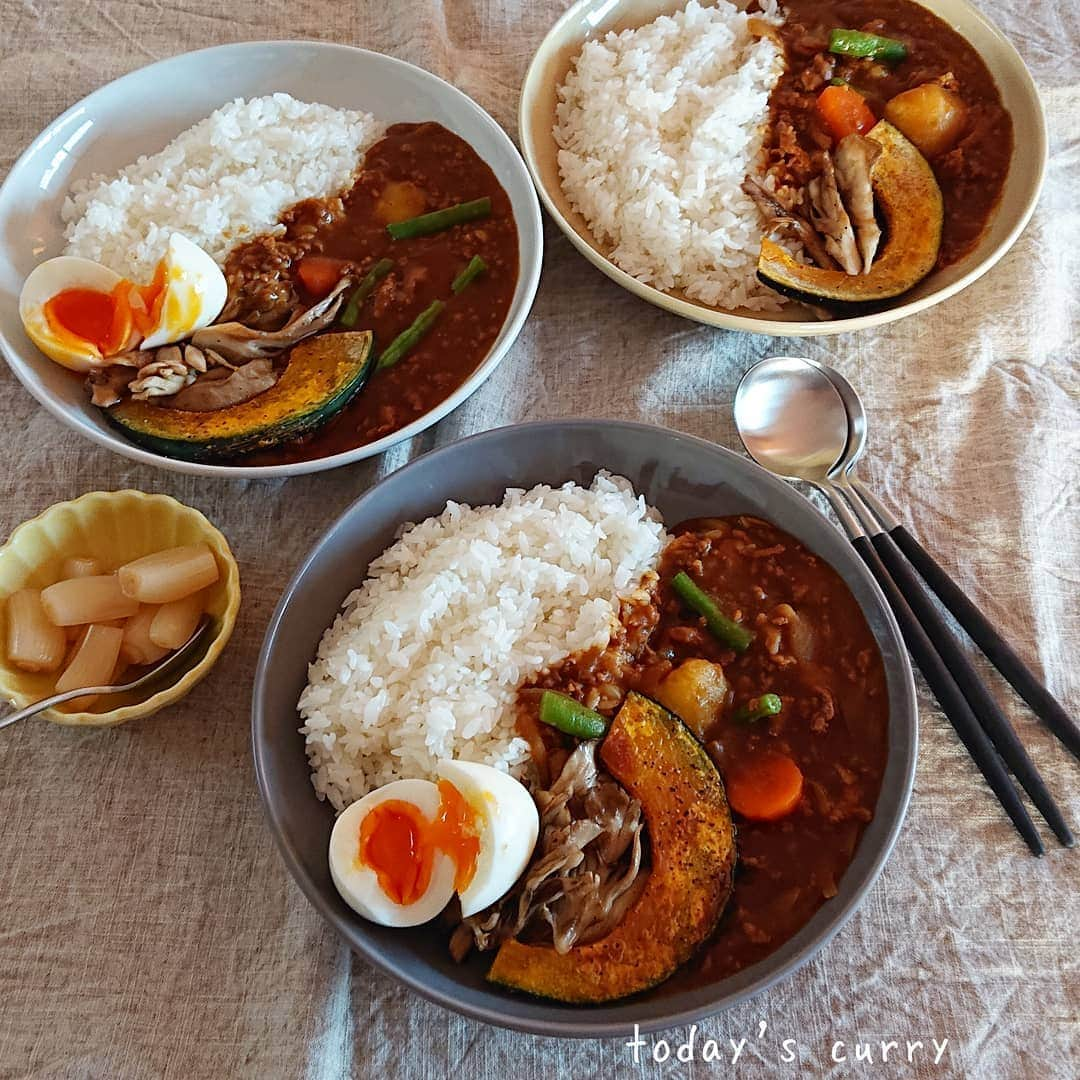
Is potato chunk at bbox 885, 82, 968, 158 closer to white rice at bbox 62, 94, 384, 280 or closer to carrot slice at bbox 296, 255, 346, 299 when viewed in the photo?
white rice at bbox 62, 94, 384, 280

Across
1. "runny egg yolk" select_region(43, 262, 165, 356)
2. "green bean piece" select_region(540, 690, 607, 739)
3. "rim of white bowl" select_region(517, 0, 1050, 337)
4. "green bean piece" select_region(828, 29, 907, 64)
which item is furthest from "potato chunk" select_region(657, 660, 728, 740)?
"green bean piece" select_region(828, 29, 907, 64)

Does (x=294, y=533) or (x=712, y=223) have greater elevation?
(x=712, y=223)

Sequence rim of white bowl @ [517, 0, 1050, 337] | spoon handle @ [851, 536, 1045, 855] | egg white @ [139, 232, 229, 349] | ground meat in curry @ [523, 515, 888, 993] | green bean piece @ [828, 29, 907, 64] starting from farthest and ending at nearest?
green bean piece @ [828, 29, 907, 64] < rim of white bowl @ [517, 0, 1050, 337] < egg white @ [139, 232, 229, 349] < spoon handle @ [851, 536, 1045, 855] < ground meat in curry @ [523, 515, 888, 993]

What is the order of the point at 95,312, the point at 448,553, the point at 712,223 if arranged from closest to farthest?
1. the point at 448,553
2. the point at 95,312
3. the point at 712,223

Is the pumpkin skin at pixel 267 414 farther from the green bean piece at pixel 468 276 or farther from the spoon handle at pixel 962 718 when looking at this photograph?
the spoon handle at pixel 962 718

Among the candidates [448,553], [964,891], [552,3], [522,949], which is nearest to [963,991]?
[964,891]

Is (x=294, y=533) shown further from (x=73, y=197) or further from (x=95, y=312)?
(x=73, y=197)
